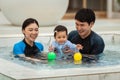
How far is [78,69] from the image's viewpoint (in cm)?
518

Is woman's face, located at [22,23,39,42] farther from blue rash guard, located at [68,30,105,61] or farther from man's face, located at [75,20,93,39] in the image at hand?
blue rash guard, located at [68,30,105,61]

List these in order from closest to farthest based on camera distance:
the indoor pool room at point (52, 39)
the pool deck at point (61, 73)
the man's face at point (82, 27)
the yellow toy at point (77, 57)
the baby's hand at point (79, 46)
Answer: the pool deck at point (61, 73), the indoor pool room at point (52, 39), the yellow toy at point (77, 57), the man's face at point (82, 27), the baby's hand at point (79, 46)

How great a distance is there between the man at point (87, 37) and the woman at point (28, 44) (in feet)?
2.12

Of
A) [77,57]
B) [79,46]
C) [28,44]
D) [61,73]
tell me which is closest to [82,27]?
[79,46]

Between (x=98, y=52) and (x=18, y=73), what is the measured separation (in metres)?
2.27

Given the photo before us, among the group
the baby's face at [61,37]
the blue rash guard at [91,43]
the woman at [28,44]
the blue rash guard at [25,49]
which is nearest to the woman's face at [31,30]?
the woman at [28,44]

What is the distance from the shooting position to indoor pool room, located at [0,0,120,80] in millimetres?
5023

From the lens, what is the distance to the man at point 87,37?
21.6 feet

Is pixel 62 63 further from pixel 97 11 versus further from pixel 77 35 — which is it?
pixel 97 11

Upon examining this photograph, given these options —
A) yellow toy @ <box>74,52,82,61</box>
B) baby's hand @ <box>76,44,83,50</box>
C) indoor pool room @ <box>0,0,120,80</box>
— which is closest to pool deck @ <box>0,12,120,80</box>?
indoor pool room @ <box>0,0,120,80</box>

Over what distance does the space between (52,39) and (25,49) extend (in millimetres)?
2632

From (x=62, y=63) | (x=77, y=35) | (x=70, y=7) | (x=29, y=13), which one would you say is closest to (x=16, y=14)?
(x=29, y=13)

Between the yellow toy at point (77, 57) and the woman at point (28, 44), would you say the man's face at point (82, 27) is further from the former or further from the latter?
the woman at point (28, 44)

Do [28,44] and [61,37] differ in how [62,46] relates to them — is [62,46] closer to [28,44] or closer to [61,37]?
[61,37]
